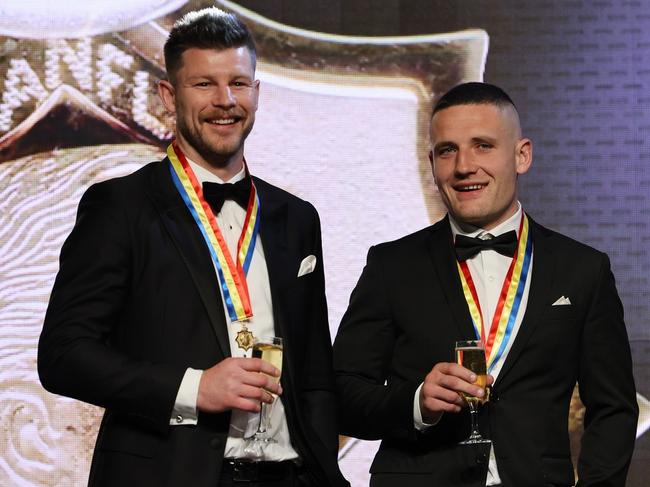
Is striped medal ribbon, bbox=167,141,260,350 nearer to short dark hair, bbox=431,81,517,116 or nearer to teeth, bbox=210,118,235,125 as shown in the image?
teeth, bbox=210,118,235,125

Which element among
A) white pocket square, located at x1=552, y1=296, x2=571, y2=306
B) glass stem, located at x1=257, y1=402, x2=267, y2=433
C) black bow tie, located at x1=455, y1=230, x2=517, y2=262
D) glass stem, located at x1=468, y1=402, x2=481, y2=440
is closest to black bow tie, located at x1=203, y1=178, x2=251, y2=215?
glass stem, located at x1=257, y1=402, x2=267, y2=433

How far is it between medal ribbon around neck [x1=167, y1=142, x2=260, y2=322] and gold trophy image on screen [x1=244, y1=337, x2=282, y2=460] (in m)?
0.13


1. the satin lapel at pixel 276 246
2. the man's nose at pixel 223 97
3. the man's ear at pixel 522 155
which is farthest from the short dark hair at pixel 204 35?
the man's ear at pixel 522 155

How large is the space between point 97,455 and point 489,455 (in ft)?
3.14

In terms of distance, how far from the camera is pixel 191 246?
8.30 feet

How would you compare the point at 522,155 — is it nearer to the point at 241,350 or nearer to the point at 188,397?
the point at 241,350

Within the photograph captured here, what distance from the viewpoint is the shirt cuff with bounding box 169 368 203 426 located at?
2.36 m

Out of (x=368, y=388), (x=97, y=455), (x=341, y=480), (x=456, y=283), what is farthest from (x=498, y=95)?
(x=97, y=455)

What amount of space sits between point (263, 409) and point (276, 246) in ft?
1.49

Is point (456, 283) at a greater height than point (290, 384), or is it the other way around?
point (456, 283)

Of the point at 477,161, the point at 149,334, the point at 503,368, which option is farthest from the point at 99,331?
the point at 477,161

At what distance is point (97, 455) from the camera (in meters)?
2.45

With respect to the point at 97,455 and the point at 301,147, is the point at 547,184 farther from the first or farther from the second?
the point at 97,455

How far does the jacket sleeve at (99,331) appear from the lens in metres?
2.34
